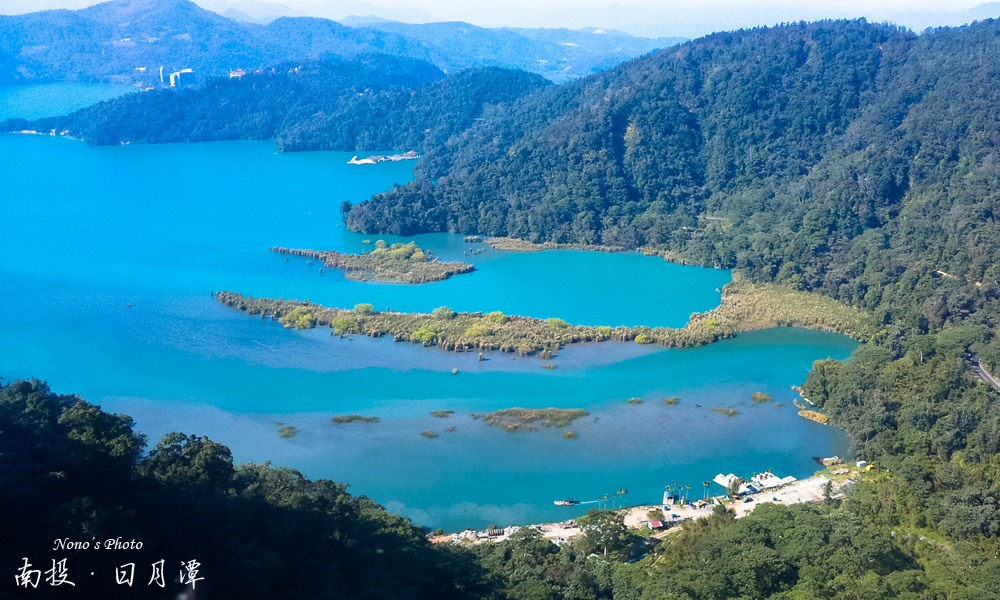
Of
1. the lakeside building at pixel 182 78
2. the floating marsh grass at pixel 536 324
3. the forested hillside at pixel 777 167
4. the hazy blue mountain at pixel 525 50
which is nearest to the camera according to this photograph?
the floating marsh grass at pixel 536 324

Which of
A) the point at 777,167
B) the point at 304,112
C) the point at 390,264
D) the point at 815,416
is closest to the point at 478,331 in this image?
the point at 390,264

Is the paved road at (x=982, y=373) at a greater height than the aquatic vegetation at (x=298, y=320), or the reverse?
the aquatic vegetation at (x=298, y=320)

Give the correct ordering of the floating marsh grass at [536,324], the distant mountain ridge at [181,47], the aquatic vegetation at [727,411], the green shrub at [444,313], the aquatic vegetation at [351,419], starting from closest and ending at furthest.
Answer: the aquatic vegetation at [351,419] → the aquatic vegetation at [727,411] → the floating marsh grass at [536,324] → the green shrub at [444,313] → the distant mountain ridge at [181,47]

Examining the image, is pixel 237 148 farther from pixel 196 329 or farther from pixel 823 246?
pixel 823 246

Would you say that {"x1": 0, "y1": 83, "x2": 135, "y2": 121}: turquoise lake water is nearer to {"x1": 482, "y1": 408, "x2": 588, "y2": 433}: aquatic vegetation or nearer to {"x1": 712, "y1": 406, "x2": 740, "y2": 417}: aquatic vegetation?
{"x1": 482, "y1": 408, "x2": 588, "y2": 433}: aquatic vegetation

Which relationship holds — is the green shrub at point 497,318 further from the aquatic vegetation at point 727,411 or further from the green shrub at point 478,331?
the aquatic vegetation at point 727,411

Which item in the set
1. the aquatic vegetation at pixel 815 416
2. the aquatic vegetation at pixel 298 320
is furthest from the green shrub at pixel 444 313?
the aquatic vegetation at pixel 815 416

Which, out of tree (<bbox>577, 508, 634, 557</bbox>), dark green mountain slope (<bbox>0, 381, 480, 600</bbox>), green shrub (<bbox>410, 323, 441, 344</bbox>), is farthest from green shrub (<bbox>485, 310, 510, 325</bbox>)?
dark green mountain slope (<bbox>0, 381, 480, 600</bbox>)
